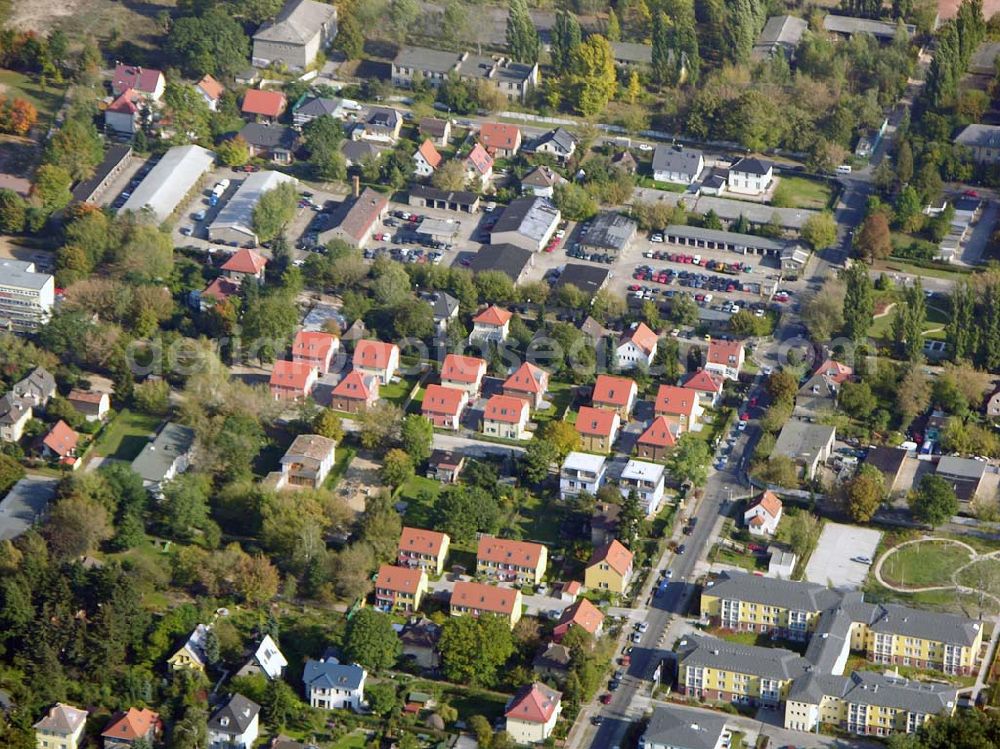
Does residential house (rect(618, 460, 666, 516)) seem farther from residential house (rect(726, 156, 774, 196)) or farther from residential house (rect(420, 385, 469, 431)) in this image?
residential house (rect(726, 156, 774, 196))

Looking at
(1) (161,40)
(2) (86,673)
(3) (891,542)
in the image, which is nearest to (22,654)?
(2) (86,673)

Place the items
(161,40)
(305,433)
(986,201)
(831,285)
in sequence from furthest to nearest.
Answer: (161,40)
(986,201)
(831,285)
(305,433)

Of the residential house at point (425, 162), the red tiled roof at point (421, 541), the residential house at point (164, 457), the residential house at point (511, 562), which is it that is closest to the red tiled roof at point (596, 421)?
the residential house at point (511, 562)

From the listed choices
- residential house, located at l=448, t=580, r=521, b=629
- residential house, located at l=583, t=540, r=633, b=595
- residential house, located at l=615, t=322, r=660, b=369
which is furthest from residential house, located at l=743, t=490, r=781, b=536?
residential house, located at l=615, t=322, r=660, b=369

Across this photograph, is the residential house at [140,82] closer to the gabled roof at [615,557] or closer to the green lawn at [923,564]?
the gabled roof at [615,557]

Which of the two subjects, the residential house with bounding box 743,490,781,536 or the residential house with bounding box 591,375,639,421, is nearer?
the residential house with bounding box 743,490,781,536

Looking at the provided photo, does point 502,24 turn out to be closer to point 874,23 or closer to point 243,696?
point 874,23
